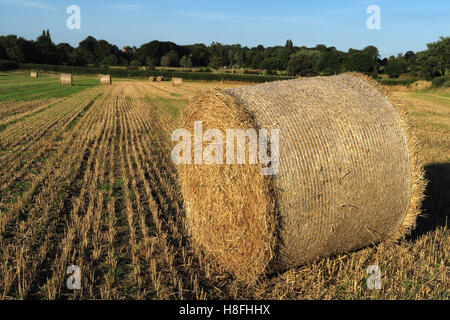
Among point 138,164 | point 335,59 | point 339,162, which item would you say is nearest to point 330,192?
point 339,162

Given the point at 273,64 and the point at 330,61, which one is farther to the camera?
the point at 273,64

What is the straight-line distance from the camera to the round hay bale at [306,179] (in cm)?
448

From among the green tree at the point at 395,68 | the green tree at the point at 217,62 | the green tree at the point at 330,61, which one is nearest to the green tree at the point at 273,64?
the green tree at the point at 330,61

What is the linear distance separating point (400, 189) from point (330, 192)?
1.29m

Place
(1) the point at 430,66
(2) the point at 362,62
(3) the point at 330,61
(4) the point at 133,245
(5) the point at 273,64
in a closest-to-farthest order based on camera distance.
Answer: (4) the point at 133,245, (1) the point at 430,66, (2) the point at 362,62, (3) the point at 330,61, (5) the point at 273,64

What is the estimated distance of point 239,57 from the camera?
103688 millimetres

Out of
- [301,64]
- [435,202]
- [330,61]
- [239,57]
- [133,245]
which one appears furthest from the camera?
[239,57]

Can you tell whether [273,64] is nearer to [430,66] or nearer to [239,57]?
[239,57]

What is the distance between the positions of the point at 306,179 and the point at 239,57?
103244mm

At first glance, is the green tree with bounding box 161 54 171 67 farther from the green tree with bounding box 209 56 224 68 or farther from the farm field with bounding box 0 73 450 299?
the farm field with bounding box 0 73 450 299

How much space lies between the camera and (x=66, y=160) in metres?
10.2

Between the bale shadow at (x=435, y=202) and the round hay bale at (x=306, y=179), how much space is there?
98cm

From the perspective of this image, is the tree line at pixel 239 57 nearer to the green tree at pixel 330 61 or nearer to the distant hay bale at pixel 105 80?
the green tree at pixel 330 61

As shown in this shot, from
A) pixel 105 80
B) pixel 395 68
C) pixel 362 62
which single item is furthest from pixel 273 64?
pixel 105 80
